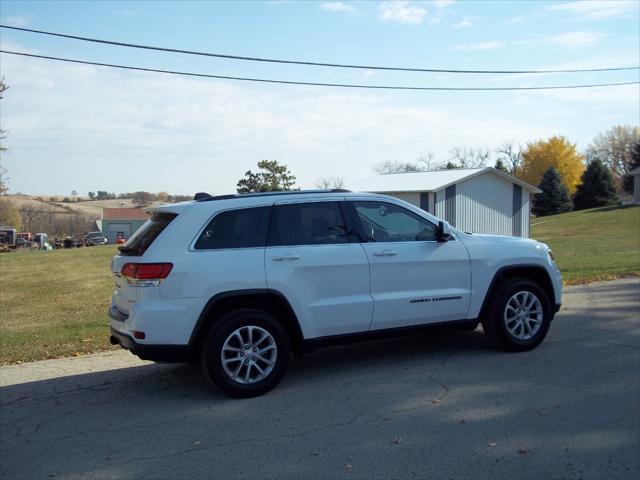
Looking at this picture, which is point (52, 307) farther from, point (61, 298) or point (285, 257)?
point (285, 257)

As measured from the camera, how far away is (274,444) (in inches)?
186

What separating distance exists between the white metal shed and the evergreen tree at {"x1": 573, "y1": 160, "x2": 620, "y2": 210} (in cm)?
4797

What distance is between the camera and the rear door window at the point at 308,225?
20.3 feet

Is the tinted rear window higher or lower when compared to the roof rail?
lower

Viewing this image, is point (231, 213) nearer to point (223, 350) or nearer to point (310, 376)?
point (223, 350)

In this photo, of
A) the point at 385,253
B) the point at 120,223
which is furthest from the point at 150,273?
the point at 120,223

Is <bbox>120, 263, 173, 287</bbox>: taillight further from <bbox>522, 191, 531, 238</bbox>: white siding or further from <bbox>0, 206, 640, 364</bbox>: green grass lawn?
<bbox>522, 191, 531, 238</bbox>: white siding

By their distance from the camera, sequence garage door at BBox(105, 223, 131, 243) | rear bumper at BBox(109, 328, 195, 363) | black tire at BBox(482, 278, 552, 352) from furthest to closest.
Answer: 1. garage door at BBox(105, 223, 131, 243)
2. black tire at BBox(482, 278, 552, 352)
3. rear bumper at BBox(109, 328, 195, 363)

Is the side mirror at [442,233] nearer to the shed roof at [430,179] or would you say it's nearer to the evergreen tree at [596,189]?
the shed roof at [430,179]

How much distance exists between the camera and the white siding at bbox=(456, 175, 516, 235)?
69.4ft

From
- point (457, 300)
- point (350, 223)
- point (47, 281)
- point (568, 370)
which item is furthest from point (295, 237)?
point (47, 281)

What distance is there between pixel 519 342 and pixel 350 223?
2.40 meters

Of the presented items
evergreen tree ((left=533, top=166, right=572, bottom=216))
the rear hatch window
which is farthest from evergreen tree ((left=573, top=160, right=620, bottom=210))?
the rear hatch window

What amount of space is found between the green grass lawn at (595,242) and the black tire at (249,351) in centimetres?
973
